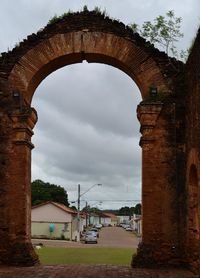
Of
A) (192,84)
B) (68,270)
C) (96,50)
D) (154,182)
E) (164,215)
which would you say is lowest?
(68,270)

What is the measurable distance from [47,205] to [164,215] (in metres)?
44.7

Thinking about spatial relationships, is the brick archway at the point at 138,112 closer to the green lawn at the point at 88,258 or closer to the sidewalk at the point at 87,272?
the sidewalk at the point at 87,272

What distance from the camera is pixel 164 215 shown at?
11.2m

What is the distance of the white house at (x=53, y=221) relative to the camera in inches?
2132

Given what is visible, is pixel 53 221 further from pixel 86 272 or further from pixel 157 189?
pixel 86 272

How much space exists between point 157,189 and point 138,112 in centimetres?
180

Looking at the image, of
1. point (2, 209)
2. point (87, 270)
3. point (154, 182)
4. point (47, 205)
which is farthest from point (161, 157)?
point (47, 205)

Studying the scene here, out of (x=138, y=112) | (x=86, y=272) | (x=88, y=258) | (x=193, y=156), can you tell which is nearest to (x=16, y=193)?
(x=86, y=272)

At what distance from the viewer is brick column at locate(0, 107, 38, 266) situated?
36.9 feet

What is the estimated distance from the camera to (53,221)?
54.8 metres

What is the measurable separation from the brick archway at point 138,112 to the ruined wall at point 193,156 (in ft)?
1.65

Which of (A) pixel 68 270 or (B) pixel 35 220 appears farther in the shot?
(B) pixel 35 220

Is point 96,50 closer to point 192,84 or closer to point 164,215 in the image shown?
point 192,84

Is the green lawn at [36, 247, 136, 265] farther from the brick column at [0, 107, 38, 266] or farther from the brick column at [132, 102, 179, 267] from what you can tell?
the brick column at [0, 107, 38, 266]
